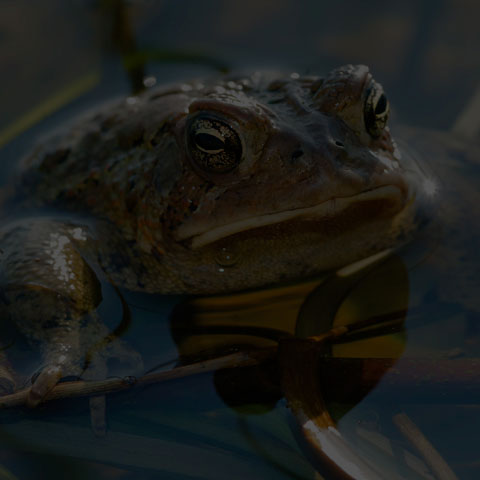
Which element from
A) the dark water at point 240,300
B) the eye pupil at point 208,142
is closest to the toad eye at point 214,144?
the eye pupil at point 208,142

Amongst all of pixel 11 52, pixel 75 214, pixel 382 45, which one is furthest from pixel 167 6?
pixel 75 214

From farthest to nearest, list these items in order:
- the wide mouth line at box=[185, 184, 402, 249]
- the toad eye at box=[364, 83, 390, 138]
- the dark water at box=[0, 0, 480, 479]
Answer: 1. the toad eye at box=[364, 83, 390, 138]
2. the wide mouth line at box=[185, 184, 402, 249]
3. the dark water at box=[0, 0, 480, 479]

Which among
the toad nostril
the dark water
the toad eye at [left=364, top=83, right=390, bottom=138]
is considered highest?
the toad eye at [left=364, top=83, right=390, bottom=138]

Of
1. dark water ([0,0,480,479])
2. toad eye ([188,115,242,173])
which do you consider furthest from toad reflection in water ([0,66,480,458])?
dark water ([0,0,480,479])

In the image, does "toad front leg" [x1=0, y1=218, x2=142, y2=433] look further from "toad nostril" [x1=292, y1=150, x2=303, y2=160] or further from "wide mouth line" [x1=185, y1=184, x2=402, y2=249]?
"toad nostril" [x1=292, y1=150, x2=303, y2=160]

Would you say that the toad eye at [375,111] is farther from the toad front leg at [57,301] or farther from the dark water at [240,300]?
the toad front leg at [57,301]

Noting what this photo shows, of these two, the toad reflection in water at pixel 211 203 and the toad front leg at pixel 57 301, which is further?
the toad front leg at pixel 57 301

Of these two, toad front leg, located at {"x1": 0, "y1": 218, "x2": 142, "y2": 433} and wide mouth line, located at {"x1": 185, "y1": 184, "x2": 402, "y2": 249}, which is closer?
wide mouth line, located at {"x1": 185, "y1": 184, "x2": 402, "y2": 249}
